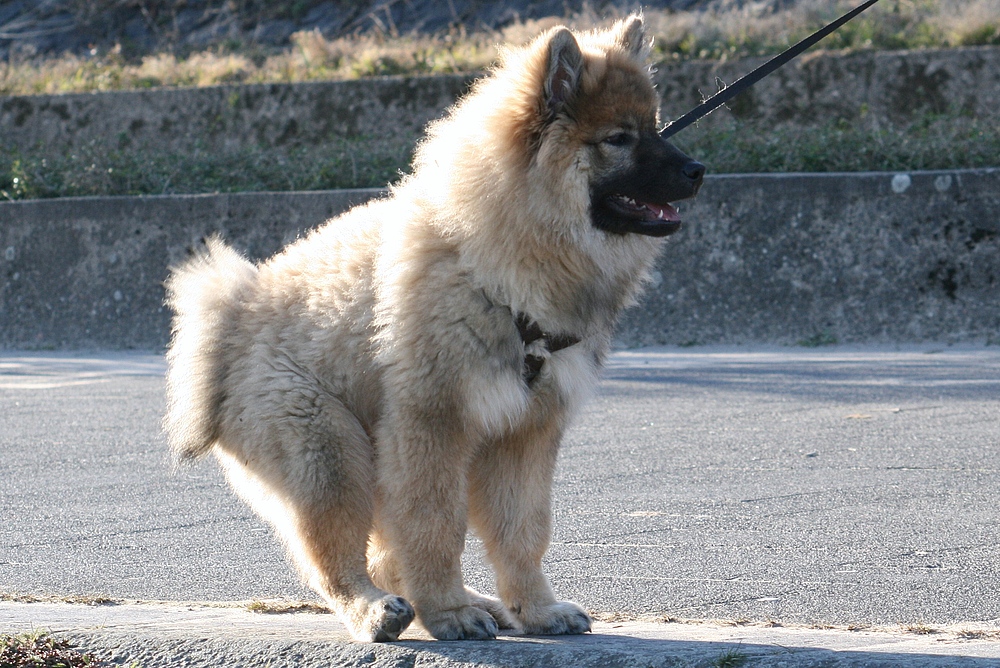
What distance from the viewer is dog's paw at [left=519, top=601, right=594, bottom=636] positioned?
13.0 feet

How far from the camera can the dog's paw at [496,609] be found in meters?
4.11

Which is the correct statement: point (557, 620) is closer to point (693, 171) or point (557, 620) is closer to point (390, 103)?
point (693, 171)

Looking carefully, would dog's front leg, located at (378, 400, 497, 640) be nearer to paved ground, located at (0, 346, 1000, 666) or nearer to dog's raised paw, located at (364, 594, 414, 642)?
dog's raised paw, located at (364, 594, 414, 642)

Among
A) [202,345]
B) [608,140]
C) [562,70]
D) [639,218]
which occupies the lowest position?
[202,345]

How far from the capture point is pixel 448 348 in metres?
3.78

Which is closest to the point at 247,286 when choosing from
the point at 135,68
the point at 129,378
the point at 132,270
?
the point at 129,378

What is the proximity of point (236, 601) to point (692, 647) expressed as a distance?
193 cm

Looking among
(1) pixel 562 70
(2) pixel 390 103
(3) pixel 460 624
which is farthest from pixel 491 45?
(3) pixel 460 624

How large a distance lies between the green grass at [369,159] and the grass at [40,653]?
8.76m

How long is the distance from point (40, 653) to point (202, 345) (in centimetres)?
123

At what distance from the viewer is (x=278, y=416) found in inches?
154

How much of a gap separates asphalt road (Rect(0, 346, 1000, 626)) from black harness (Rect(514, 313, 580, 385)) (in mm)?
1050

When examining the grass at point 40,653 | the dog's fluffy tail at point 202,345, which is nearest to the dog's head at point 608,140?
the dog's fluffy tail at point 202,345

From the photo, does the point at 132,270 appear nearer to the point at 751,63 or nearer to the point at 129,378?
the point at 129,378
